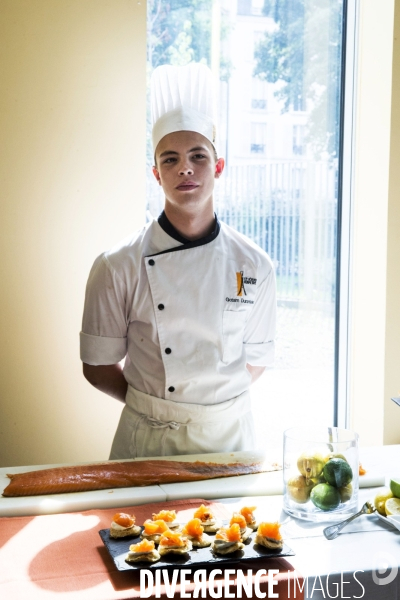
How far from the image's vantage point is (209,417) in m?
1.88

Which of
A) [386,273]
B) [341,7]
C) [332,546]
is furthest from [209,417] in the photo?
[341,7]

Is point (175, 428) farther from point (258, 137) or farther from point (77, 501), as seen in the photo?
point (258, 137)

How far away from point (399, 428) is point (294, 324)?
688 millimetres

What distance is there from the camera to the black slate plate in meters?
1.09

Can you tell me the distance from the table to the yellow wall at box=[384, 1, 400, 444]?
1.70m

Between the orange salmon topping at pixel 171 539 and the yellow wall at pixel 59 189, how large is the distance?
1532mm

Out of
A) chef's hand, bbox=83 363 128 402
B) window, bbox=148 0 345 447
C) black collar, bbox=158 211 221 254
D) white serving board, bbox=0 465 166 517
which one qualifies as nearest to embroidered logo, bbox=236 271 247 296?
black collar, bbox=158 211 221 254

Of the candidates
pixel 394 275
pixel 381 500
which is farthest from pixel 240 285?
pixel 394 275

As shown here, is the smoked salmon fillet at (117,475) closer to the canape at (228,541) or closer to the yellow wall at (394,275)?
the canape at (228,541)

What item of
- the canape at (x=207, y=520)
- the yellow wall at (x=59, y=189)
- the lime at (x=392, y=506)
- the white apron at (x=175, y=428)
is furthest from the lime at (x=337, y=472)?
the yellow wall at (x=59, y=189)

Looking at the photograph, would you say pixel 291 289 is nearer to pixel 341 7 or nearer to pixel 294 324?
pixel 294 324

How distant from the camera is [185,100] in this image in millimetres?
2039

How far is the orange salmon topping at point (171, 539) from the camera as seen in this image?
112 centimetres

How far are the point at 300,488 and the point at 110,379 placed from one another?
851mm
